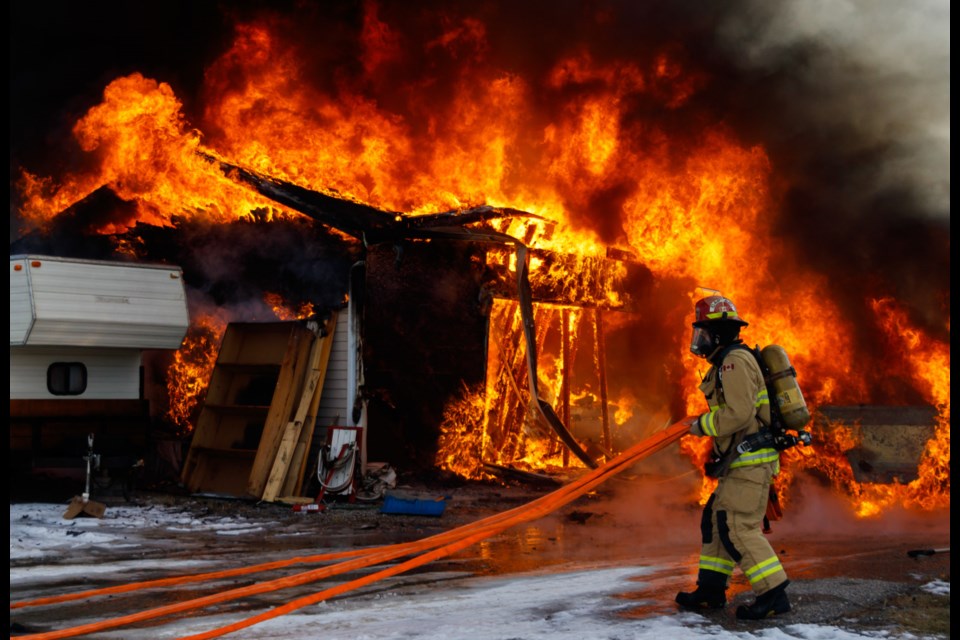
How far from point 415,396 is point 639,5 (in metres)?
9.99

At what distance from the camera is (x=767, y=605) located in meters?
5.78

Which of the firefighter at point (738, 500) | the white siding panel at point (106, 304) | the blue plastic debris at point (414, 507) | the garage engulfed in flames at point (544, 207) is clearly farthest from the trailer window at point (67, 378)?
the firefighter at point (738, 500)

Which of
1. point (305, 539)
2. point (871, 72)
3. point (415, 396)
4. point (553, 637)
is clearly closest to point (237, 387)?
point (415, 396)

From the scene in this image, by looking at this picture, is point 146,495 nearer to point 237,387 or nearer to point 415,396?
point 237,387

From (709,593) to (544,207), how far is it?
10224 millimetres

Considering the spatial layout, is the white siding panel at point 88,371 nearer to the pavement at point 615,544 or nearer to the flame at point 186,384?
the pavement at point 615,544

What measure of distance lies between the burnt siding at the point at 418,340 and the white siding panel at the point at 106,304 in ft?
8.92

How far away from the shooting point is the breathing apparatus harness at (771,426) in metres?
6.05

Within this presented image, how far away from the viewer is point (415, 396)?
45.1 ft

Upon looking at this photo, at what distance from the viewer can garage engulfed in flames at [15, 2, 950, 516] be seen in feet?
44.3

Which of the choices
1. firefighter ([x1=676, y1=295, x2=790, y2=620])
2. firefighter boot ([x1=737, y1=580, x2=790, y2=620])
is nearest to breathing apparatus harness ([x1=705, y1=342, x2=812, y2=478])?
firefighter ([x1=676, y1=295, x2=790, y2=620])

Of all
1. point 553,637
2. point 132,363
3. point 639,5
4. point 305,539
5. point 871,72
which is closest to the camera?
point 553,637

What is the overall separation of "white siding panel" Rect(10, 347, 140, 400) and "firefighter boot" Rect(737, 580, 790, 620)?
386 inches

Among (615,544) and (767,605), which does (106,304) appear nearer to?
(615,544)
